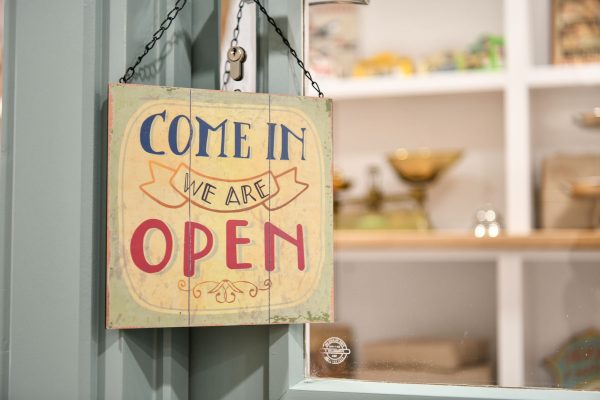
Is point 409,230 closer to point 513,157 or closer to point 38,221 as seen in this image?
point 513,157

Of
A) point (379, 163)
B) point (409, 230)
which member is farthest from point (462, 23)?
point (409, 230)

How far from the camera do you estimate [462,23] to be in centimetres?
217

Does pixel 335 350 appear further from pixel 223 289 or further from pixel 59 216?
pixel 59 216

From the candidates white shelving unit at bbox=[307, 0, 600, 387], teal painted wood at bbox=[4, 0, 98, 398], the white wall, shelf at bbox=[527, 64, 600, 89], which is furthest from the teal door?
the white wall

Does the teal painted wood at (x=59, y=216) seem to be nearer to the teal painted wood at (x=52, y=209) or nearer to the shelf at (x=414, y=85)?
the teal painted wood at (x=52, y=209)

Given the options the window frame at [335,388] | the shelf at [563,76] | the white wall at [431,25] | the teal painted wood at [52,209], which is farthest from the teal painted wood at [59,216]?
the white wall at [431,25]

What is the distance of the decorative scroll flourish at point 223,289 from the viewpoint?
0.58 metres

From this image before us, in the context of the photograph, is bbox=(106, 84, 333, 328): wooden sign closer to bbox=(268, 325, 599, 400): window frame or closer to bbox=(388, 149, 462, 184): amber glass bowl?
bbox=(268, 325, 599, 400): window frame

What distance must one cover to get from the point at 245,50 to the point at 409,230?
4.87 ft

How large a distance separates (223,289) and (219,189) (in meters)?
0.09

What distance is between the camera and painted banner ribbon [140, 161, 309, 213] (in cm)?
58

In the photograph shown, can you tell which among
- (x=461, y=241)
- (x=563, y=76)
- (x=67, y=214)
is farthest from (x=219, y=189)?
(x=563, y=76)

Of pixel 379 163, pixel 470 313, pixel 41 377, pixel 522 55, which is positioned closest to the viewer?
pixel 41 377

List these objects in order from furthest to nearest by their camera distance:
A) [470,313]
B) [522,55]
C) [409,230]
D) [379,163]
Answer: [379,163], [409,230], [522,55], [470,313]
